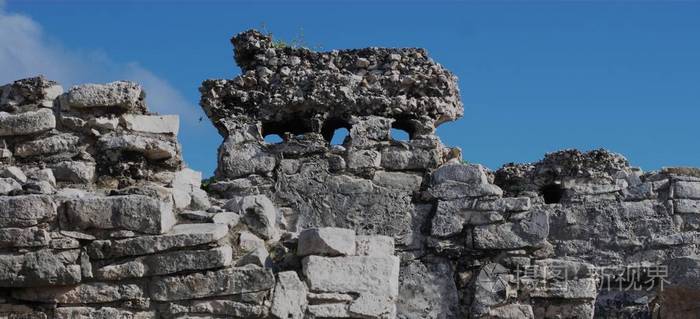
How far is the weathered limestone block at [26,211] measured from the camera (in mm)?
5934

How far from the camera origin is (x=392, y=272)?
20.1 feet

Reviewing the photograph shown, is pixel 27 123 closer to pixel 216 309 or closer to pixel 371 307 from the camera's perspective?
pixel 216 309

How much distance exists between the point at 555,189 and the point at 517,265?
158 inches

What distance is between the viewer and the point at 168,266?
5.91 metres

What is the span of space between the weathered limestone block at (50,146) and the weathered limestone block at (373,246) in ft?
6.97

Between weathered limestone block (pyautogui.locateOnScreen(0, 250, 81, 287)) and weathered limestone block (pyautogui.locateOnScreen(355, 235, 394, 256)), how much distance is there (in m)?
1.61

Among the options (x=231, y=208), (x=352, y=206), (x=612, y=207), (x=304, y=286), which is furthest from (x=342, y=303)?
(x=612, y=207)

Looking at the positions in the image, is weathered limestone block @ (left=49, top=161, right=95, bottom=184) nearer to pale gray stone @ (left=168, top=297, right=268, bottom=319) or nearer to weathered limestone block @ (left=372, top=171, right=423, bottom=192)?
pale gray stone @ (left=168, top=297, right=268, bottom=319)

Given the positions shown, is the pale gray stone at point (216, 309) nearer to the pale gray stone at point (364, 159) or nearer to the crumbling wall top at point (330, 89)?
the pale gray stone at point (364, 159)

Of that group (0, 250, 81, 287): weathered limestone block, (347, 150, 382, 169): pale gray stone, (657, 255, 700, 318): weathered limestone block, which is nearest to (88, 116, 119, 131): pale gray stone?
(0, 250, 81, 287): weathered limestone block

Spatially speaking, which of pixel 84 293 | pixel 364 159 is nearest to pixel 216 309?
pixel 84 293

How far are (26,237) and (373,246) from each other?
6.51 ft

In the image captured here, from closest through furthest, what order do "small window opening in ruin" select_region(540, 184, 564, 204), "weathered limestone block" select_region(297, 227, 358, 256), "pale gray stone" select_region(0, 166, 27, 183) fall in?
"weathered limestone block" select_region(297, 227, 358, 256) < "pale gray stone" select_region(0, 166, 27, 183) < "small window opening in ruin" select_region(540, 184, 564, 204)

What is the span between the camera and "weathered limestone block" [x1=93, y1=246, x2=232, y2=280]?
5.90 metres
